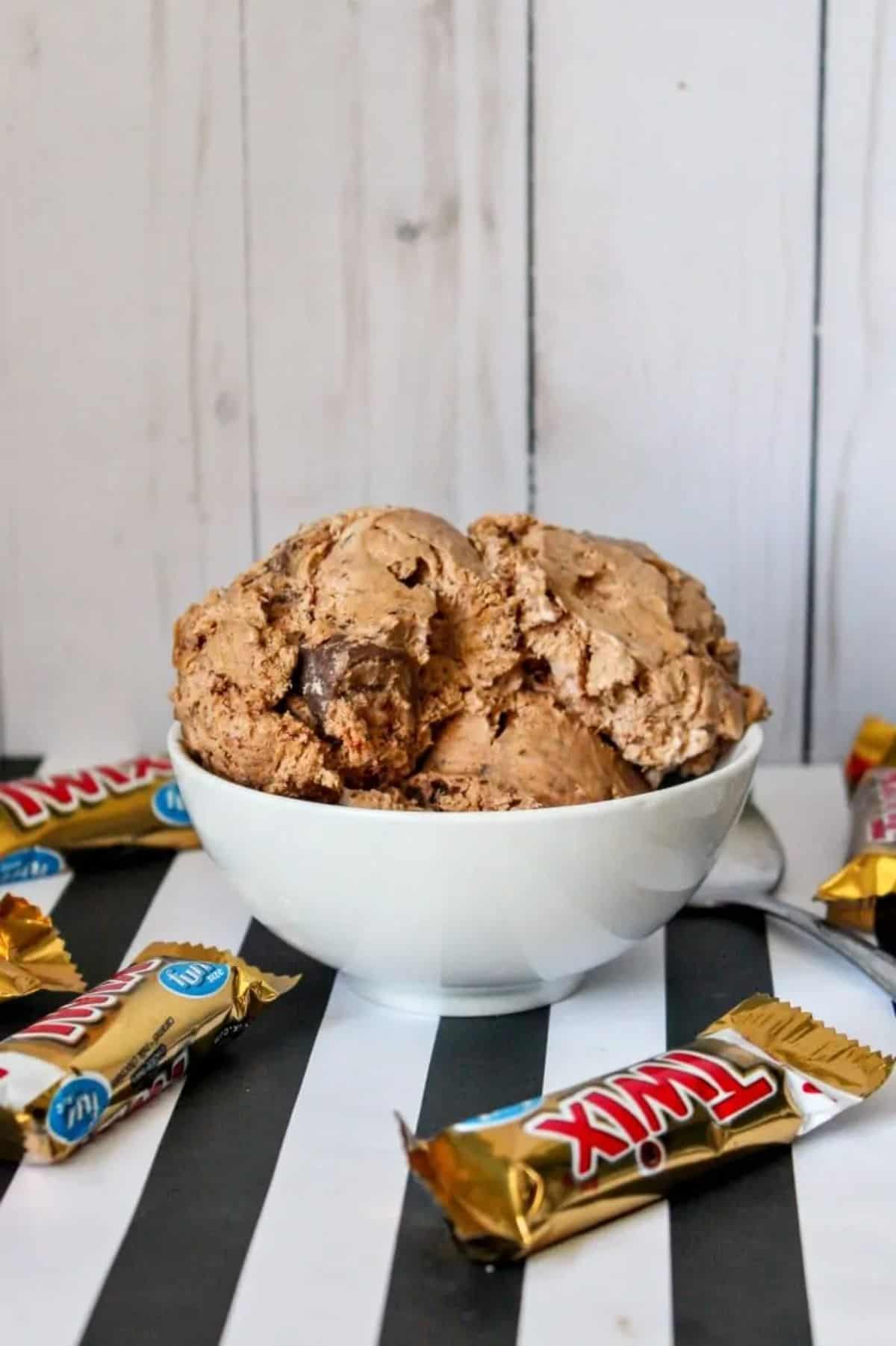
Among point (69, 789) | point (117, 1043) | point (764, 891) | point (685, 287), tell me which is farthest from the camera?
point (685, 287)

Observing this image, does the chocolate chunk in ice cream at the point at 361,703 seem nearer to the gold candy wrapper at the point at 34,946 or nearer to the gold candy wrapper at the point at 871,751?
the gold candy wrapper at the point at 34,946

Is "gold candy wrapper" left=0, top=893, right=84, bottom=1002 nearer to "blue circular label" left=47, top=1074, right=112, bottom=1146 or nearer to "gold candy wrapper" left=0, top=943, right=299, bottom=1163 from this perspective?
"gold candy wrapper" left=0, top=943, right=299, bottom=1163

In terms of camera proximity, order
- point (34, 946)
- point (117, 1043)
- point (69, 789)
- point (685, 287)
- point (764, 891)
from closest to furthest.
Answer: point (117, 1043), point (34, 946), point (764, 891), point (69, 789), point (685, 287)

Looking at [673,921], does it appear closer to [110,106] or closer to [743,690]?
[743,690]

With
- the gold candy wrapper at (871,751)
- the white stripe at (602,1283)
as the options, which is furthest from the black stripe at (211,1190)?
the gold candy wrapper at (871,751)

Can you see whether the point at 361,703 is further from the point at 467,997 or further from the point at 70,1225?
the point at 70,1225

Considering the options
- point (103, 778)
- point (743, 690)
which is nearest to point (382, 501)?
point (103, 778)

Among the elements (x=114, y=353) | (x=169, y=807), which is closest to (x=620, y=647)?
(x=169, y=807)
